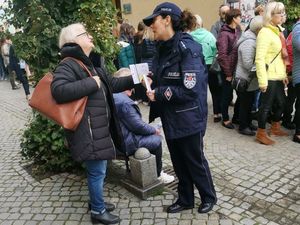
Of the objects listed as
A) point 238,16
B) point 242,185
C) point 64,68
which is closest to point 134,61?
point 238,16

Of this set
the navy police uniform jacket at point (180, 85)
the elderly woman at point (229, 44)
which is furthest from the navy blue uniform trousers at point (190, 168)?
the elderly woman at point (229, 44)

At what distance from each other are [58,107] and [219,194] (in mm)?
1930

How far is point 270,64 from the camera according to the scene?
203 inches

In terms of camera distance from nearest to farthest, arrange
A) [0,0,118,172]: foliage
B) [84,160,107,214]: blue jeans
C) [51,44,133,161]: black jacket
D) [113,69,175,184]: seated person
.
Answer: [51,44,133,161]: black jacket, [84,160,107,214]: blue jeans, [113,69,175,184]: seated person, [0,0,118,172]: foliage

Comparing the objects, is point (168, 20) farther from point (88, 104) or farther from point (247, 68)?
point (247, 68)

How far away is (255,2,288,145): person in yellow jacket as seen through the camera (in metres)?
5.02

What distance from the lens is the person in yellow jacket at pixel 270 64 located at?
5016 millimetres

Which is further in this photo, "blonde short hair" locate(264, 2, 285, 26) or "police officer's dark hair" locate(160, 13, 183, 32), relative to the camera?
"blonde short hair" locate(264, 2, 285, 26)

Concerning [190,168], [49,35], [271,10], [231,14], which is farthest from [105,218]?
[231,14]

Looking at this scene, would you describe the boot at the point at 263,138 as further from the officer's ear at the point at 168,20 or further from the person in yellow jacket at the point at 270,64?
the officer's ear at the point at 168,20

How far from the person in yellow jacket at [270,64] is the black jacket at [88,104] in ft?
8.49

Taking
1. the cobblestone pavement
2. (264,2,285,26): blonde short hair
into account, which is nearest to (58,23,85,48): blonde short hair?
the cobblestone pavement

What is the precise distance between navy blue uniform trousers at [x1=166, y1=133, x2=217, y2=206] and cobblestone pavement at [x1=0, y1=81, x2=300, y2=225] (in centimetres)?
16

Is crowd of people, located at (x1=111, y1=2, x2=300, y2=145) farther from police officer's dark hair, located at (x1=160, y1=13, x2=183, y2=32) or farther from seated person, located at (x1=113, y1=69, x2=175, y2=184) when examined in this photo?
police officer's dark hair, located at (x1=160, y1=13, x2=183, y2=32)
